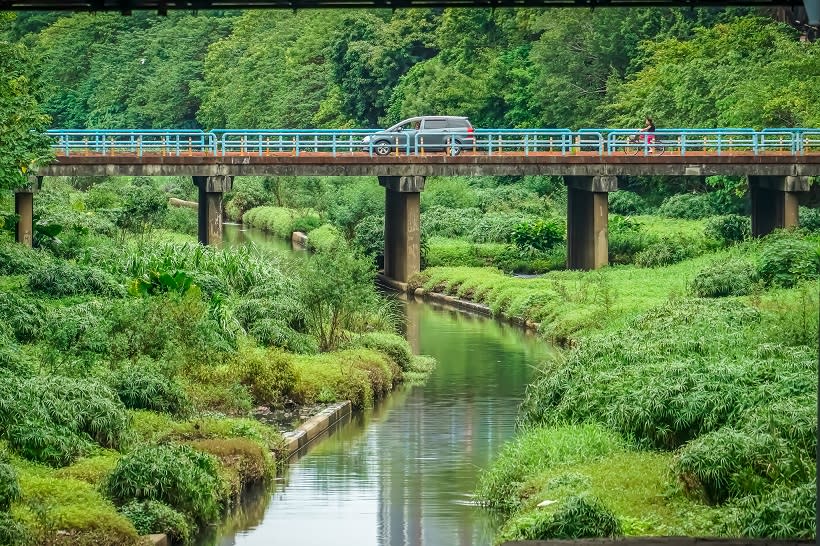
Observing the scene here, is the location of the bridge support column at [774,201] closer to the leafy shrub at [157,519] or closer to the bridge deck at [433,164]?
the bridge deck at [433,164]

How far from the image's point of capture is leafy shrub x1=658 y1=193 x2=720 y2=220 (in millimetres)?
64688

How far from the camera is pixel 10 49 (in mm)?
43719

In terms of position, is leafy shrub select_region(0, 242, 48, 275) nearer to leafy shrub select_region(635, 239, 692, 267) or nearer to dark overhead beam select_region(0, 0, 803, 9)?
dark overhead beam select_region(0, 0, 803, 9)

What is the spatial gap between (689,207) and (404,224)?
602 inches

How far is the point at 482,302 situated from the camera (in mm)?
48562

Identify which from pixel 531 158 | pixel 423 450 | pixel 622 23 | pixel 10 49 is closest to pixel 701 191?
pixel 622 23

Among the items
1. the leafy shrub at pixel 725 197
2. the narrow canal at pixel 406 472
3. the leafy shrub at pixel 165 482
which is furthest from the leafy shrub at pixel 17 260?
the leafy shrub at pixel 725 197

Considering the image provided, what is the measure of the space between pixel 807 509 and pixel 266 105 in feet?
261

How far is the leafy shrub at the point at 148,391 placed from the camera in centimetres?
2661

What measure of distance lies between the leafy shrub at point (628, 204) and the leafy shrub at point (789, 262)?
28.5 m

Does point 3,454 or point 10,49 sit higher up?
point 10,49

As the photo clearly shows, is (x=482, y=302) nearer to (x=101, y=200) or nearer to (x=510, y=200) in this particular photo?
(x=101, y=200)

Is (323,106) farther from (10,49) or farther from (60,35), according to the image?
(10,49)

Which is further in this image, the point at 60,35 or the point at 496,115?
the point at 60,35
